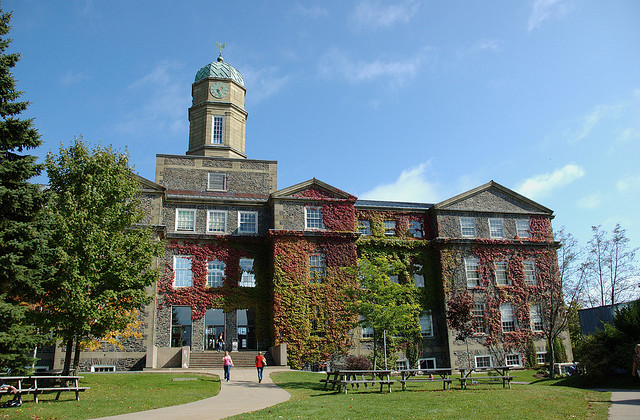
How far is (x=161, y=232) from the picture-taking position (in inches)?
1222

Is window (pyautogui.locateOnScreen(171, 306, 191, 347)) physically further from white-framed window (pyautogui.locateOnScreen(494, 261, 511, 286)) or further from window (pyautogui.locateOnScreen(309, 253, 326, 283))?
white-framed window (pyautogui.locateOnScreen(494, 261, 511, 286))

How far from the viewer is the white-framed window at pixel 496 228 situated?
121 feet

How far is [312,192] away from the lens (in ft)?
112

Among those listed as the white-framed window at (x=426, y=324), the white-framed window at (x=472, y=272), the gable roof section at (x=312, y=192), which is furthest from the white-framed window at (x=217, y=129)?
the white-framed window at (x=472, y=272)

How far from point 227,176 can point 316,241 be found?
8.42 meters

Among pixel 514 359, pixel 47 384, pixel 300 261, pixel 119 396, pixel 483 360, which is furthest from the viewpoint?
pixel 514 359

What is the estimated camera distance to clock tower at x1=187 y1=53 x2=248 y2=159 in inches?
1500

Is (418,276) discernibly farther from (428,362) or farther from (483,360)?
(483,360)

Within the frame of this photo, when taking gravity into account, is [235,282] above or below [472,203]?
below

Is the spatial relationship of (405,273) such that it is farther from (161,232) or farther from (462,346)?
(161,232)

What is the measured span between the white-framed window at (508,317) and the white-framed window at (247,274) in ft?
56.7

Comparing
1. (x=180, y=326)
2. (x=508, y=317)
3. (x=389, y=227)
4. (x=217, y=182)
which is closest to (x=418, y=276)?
(x=389, y=227)

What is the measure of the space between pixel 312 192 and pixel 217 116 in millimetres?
10529

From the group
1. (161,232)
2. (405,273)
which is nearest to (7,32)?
(161,232)
